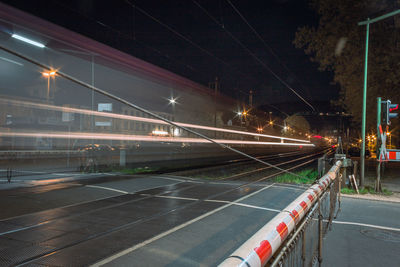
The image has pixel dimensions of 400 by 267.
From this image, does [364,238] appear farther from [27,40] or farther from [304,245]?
[27,40]

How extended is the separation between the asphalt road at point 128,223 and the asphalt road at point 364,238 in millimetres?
1423

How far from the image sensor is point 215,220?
6707mm

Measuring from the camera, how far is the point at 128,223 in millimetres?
6332

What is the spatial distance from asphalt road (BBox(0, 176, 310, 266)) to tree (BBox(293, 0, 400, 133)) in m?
9.47

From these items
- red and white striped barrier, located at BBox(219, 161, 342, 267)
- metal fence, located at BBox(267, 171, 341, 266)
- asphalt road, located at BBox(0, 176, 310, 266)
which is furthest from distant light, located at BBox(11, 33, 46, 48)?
red and white striped barrier, located at BBox(219, 161, 342, 267)

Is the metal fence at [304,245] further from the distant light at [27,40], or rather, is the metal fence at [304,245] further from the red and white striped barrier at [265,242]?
the distant light at [27,40]

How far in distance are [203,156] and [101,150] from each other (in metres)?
9.08

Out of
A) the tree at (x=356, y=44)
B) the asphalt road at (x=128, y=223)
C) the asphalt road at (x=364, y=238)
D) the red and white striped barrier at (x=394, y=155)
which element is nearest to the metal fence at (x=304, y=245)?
the asphalt road at (x=364, y=238)

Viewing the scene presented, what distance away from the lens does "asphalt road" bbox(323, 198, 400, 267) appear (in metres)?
4.62

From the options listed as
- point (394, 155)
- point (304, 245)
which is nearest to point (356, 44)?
point (394, 155)

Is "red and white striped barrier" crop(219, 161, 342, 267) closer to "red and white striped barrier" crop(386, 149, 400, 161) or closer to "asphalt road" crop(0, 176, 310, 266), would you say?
"asphalt road" crop(0, 176, 310, 266)

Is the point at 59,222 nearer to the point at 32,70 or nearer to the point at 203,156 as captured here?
the point at 32,70

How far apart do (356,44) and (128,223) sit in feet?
49.4

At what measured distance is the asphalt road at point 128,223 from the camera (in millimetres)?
4555
